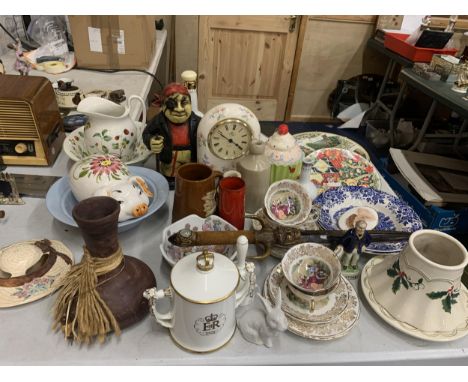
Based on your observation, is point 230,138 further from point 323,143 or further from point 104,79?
point 104,79

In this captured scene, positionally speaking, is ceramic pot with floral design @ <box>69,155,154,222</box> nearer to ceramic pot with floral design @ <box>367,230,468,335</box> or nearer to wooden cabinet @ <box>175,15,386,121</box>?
ceramic pot with floral design @ <box>367,230,468,335</box>

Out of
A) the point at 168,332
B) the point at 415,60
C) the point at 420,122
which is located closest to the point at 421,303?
the point at 168,332

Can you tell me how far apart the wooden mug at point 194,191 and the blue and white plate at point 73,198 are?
69 mm

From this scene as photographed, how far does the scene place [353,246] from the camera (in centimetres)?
74

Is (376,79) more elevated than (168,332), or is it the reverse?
(168,332)

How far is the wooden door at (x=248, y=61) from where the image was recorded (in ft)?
8.87

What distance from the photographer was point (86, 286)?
2.01 feet

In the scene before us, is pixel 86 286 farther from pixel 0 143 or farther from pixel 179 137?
pixel 0 143

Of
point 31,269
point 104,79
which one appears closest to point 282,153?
point 31,269

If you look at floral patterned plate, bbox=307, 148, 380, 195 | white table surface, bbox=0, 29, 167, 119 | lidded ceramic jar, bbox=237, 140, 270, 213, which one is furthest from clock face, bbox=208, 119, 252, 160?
white table surface, bbox=0, 29, 167, 119

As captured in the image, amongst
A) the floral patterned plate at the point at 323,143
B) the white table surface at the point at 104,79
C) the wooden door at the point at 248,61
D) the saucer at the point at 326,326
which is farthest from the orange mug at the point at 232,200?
the wooden door at the point at 248,61

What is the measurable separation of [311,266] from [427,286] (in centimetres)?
20

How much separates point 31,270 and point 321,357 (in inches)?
22.0

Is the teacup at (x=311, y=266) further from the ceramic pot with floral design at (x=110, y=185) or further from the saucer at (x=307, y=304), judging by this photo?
the ceramic pot with floral design at (x=110, y=185)
